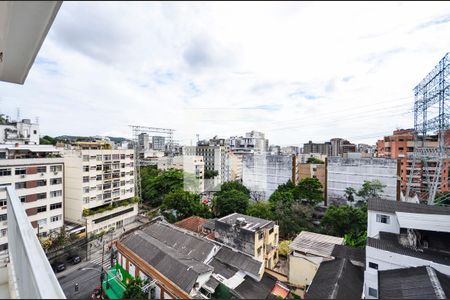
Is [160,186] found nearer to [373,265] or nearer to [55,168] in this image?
[55,168]

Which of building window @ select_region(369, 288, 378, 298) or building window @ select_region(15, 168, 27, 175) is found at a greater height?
building window @ select_region(15, 168, 27, 175)

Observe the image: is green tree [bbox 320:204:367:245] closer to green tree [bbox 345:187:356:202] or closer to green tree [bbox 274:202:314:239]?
green tree [bbox 274:202:314:239]

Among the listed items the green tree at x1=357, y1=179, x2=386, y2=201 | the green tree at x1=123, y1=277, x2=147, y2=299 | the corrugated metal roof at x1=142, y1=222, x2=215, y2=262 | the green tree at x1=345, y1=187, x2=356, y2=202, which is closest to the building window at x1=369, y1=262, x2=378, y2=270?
the corrugated metal roof at x1=142, y1=222, x2=215, y2=262

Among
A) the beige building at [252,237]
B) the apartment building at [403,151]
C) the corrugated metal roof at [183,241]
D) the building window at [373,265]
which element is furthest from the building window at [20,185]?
the apartment building at [403,151]

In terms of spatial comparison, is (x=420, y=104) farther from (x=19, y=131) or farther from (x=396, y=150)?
(x=19, y=131)

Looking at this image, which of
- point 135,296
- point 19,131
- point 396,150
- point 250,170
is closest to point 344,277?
point 135,296

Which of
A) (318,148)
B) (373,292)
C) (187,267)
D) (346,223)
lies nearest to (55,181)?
(187,267)

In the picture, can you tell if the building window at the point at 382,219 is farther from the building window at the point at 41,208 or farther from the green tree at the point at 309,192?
the building window at the point at 41,208
